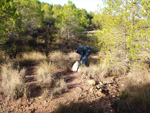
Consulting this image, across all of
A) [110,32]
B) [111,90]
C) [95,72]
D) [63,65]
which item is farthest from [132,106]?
Result: [63,65]

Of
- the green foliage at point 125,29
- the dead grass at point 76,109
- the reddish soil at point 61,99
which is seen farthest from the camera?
the green foliage at point 125,29

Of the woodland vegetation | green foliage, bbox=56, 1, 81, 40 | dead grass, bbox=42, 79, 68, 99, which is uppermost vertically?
green foliage, bbox=56, 1, 81, 40

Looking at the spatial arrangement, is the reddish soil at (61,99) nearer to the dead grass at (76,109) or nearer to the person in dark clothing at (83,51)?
the dead grass at (76,109)

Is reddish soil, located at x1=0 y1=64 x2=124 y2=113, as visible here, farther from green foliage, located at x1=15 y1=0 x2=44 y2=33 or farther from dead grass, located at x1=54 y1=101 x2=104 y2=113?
green foliage, located at x1=15 y1=0 x2=44 y2=33

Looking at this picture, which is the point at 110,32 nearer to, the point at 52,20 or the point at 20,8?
the point at 20,8

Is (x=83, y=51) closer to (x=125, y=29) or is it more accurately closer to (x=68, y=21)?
(x=125, y=29)

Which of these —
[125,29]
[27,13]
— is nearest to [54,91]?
[125,29]

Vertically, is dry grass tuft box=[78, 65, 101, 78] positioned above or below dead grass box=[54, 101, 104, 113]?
above

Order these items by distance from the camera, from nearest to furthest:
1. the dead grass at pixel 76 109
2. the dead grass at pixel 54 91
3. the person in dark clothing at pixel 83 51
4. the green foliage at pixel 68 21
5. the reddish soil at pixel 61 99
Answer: the dead grass at pixel 76 109, the reddish soil at pixel 61 99, the dead grass at pixel 54 91, the person in dark clothing at pixel 83 51, the green foliage at pixel 68 21

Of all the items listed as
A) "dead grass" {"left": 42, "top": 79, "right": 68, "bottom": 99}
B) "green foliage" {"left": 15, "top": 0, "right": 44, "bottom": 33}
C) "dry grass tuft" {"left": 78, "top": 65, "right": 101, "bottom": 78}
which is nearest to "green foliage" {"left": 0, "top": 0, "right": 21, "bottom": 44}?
"green foliage" {"left": 15, "top": 0, "right": 44, "bottom": 33}

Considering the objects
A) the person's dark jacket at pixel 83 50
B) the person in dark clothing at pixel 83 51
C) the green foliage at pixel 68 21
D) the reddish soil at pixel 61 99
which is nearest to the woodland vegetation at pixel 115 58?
the reddish soil at pixel 61 99

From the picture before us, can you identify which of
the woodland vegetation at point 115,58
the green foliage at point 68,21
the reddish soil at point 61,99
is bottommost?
the reddish soil at point 61,99

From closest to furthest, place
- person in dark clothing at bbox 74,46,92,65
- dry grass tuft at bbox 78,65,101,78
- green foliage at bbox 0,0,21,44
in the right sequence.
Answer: dry grass tuft at bbox 78,65,101,78
green foliage at bbox 0,0,21,44
person in dark clothing at bbox 74,46,92,65

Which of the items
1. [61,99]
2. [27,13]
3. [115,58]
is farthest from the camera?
[27,13]
